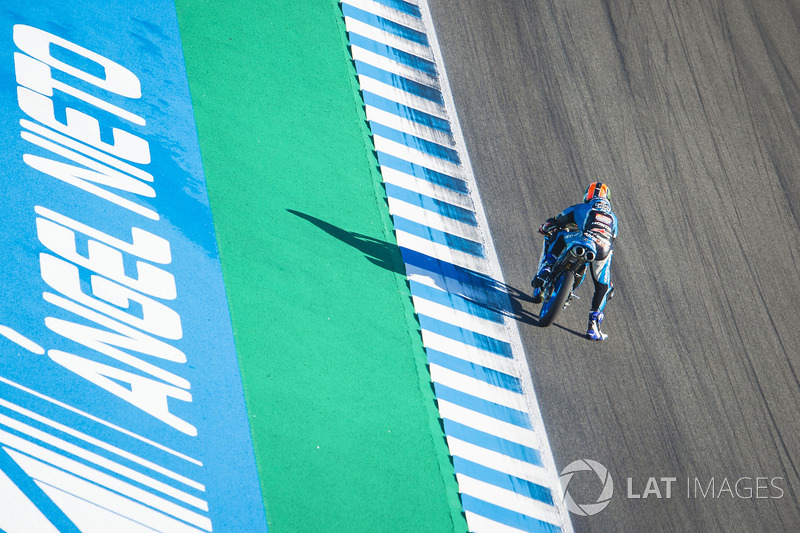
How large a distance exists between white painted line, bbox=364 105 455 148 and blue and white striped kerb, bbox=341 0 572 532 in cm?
2

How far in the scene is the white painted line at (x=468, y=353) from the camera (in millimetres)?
9359

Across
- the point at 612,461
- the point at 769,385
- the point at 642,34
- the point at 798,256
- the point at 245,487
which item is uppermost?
the point at 642,34

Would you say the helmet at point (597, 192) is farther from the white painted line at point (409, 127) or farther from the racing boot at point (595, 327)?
the white painted line at point (409, 127)

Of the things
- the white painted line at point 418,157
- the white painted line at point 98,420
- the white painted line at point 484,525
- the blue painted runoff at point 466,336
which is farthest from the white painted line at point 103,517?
the white painted line at point 418,157

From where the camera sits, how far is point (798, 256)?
11469mm

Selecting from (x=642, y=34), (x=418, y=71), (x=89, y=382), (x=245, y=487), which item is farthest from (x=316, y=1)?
(x=245, y=487)

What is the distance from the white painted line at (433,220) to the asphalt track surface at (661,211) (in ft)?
1.22

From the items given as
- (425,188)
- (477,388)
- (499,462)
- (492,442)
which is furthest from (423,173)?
(499,462)

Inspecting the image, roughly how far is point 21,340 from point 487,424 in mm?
5673

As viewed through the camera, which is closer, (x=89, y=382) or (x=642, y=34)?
(x=89, y=382)

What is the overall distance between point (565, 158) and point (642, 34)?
13.1ft

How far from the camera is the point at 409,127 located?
11.7m

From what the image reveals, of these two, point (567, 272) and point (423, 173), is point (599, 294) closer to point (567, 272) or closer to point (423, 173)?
point (567, 272)

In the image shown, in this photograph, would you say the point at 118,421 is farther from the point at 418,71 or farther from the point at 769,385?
the point at 769,385
